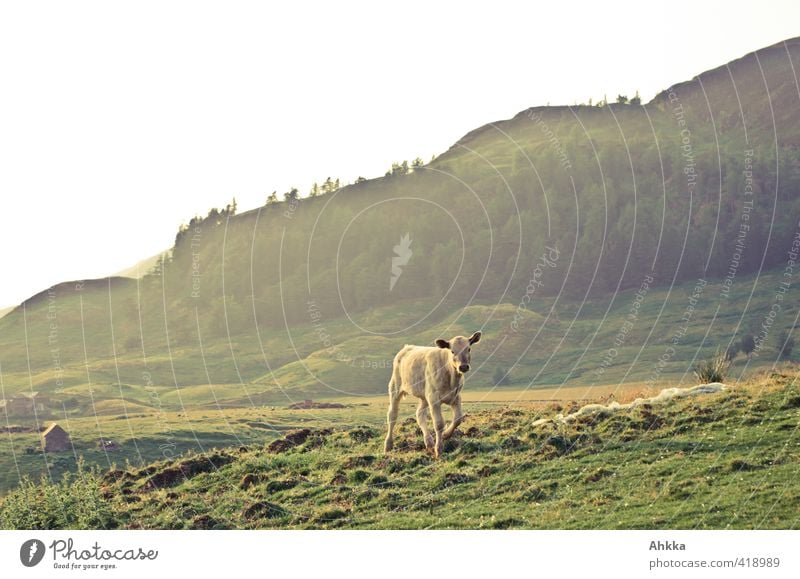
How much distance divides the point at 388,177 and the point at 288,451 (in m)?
107

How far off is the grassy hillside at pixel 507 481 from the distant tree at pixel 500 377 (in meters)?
55.6

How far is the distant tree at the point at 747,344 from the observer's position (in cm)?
9769

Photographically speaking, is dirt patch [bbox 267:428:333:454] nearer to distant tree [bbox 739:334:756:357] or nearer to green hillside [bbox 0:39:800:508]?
green hillside [bbox 0:39:800:508]

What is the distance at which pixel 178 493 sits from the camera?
1567 inches

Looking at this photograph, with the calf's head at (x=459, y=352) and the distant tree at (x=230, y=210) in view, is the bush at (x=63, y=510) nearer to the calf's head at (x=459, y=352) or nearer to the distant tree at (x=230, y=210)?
the calf's head at (x=459, y=352)

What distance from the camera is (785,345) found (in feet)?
325

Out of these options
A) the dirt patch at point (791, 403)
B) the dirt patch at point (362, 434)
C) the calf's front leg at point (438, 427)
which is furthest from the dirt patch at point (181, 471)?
the dirt patch at point (791, 403)

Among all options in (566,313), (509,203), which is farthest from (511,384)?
(509,203)

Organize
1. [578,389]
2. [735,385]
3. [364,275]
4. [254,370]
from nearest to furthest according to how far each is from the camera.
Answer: [735,385]
[578,389]
[254,370]
[364,275]

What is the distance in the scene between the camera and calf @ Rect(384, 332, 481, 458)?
3675 cm

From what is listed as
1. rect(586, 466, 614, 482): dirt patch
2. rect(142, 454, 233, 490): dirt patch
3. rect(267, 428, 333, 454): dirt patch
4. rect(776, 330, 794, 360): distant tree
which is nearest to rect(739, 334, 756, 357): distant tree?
rect(776, 330, 794, 360): distant tree

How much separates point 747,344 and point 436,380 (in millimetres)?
68251

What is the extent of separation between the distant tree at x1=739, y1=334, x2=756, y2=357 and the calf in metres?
64.2

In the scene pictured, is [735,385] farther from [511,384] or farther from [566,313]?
[566,313]
